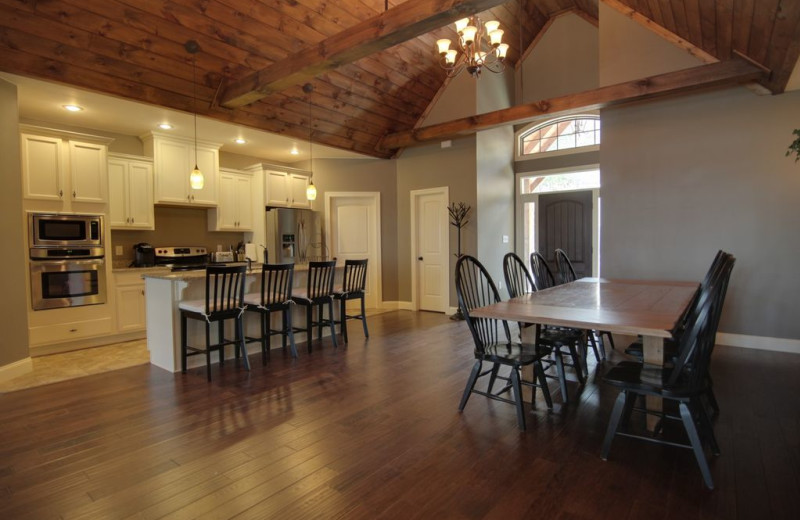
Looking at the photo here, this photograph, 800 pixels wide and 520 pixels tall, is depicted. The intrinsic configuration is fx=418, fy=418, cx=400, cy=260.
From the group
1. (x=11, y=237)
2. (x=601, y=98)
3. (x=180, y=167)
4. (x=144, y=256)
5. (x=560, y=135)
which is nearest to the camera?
(x=11, y=237)

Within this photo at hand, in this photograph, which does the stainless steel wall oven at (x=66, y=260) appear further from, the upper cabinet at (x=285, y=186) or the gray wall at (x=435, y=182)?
the gray wall at (x=435, y=182)

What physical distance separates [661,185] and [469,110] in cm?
278

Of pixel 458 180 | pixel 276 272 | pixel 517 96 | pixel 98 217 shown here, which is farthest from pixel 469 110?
pixel 98 217

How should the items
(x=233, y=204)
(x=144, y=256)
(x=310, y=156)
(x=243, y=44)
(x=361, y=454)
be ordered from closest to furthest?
(x=361, y=454)
(x=243, y=44)
(x=144, y=256)
(x=233, y=204)
(x=310, y=156)

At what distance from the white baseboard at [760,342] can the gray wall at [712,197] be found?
66 mm

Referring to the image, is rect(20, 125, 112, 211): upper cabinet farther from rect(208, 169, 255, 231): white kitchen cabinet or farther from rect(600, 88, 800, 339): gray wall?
rect(600, 88, 800, 339): gray wall

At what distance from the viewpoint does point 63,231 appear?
440cm

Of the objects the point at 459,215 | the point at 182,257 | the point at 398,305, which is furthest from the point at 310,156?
the point at 398,305

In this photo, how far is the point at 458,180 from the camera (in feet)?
20.9

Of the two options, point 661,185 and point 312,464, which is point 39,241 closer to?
point 312,464

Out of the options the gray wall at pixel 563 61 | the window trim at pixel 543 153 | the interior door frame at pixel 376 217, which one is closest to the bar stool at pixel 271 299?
the interior door frame at pixel 376 217

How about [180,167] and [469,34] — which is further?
[180,167]

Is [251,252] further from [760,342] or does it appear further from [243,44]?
[760,342]

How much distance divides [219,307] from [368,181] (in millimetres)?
3978
